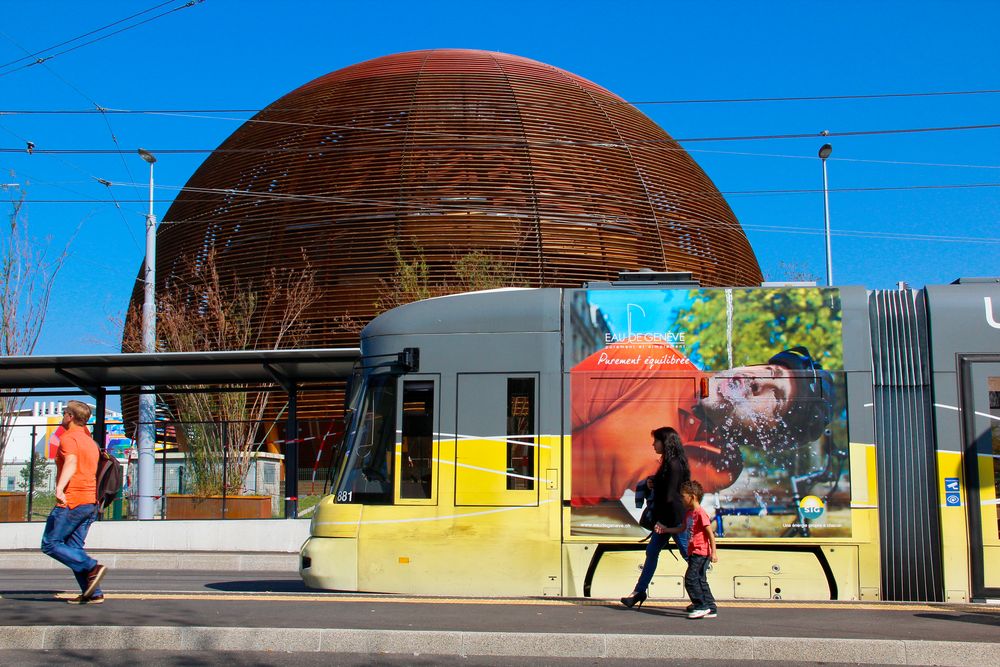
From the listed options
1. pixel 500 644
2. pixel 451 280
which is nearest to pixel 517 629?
pixel 500 644

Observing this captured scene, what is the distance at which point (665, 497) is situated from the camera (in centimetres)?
816

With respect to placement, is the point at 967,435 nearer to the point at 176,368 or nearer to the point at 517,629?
the point at 517,629

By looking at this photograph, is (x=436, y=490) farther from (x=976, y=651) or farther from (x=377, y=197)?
(x=377, y=197)

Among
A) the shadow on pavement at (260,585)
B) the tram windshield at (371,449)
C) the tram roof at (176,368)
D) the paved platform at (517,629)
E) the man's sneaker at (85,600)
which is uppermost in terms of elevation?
the tram roof at (176,368)

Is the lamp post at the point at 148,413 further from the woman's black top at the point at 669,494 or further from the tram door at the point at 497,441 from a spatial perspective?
the woman's black top at the point at 669,494

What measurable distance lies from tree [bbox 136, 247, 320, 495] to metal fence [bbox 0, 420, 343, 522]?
0.03 meters

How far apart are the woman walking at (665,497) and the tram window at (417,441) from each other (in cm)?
224

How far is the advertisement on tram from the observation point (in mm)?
9273

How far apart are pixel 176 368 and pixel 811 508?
1140 cm

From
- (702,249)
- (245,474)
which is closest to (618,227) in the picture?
(702,249)

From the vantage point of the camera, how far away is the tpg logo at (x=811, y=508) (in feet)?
30.1

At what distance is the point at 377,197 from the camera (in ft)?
117

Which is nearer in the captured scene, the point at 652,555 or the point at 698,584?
the point at 698,584

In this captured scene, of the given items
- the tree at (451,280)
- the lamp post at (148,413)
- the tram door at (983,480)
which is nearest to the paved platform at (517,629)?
the tram door at (983,480)
